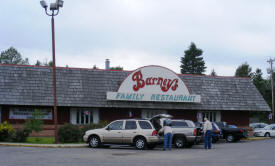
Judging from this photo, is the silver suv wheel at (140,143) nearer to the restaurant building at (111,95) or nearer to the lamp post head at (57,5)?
the lamp post head at (57,5)

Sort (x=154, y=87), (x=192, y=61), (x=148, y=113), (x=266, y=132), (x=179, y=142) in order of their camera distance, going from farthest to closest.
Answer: (x=192, y=61) → (x=266, y=132) → (x=148, y=113) → (x=154, y=87) → (x=179, y=142)

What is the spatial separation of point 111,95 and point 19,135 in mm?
8874

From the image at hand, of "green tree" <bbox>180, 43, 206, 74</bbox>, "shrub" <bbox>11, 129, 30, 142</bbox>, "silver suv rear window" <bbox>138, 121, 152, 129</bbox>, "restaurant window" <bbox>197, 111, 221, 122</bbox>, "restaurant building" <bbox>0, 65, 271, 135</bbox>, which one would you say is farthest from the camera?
"green tree" <bbox>180, 43, 206, 74</bbox>

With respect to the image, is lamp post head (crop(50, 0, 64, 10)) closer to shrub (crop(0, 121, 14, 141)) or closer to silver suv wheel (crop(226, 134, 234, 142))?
shrub (crop(0, 121, 14, 141))

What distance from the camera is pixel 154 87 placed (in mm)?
33812

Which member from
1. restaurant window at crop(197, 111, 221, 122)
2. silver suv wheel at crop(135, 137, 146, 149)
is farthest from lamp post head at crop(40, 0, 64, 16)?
restaurant window at crop(197, 111, 221, 122)

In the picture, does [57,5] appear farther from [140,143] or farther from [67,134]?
[140,143]

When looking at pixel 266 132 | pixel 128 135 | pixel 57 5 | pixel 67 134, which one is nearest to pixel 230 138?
pixel 266 132

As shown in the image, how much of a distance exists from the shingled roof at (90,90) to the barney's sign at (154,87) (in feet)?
2.13

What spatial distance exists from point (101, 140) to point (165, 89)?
12.5 m

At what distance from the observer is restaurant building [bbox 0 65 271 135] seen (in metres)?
31.0

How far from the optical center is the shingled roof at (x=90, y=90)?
30750 mm

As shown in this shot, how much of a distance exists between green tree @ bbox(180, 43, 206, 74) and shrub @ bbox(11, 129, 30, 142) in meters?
61.8

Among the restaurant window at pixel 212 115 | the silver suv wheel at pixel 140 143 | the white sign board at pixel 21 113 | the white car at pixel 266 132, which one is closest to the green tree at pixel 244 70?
the white car at pixel 266 132
